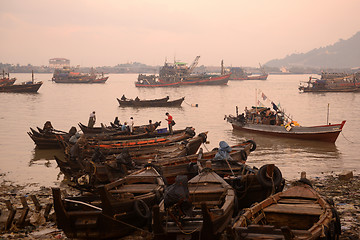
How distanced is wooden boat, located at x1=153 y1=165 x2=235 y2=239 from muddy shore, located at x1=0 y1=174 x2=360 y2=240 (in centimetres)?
136

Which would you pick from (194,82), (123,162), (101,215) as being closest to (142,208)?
(101,215)

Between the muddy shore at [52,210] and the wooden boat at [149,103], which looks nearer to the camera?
the muddy shore at [52,210]

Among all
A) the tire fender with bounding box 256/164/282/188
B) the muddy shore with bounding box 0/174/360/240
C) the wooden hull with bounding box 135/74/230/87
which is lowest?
the muddy shore with bounding box 0/174/360/240

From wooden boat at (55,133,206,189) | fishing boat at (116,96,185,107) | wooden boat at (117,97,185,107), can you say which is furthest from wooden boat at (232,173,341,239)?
wooden boat at (117,97,185,107)

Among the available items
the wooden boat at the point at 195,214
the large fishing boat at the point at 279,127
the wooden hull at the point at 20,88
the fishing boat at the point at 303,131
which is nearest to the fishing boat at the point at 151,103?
the large fishing boat at the point at 279,127

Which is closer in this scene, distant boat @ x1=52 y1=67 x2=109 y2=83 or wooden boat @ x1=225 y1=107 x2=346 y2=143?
wooden boat @ x1=225 y1=107 x2=346 y2=143

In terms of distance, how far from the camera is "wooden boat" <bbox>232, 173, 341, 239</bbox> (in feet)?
23.0

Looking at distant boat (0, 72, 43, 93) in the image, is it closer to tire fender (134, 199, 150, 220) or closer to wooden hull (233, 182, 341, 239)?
tire fender (134, 199, 150, 220)

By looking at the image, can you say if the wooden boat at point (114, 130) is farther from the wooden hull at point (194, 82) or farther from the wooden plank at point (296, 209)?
the wooden hull at point (194, 82)

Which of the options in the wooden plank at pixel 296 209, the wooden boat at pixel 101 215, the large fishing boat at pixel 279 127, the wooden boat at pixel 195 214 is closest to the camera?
the wooden boat at pixel 195 214

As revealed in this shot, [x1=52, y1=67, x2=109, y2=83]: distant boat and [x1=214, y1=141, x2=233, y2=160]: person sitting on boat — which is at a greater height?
[x1=52, y1=67, x2=109, y2=83]: distant boat

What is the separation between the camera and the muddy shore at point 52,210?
9453mm

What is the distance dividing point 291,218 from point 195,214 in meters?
2.05

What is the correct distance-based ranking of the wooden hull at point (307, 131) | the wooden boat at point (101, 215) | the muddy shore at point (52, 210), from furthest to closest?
1. the wooden hull at point (307, 131)
2. the muddy shore at point (52, 210)
3. the wooden boat at point (101, 215)
